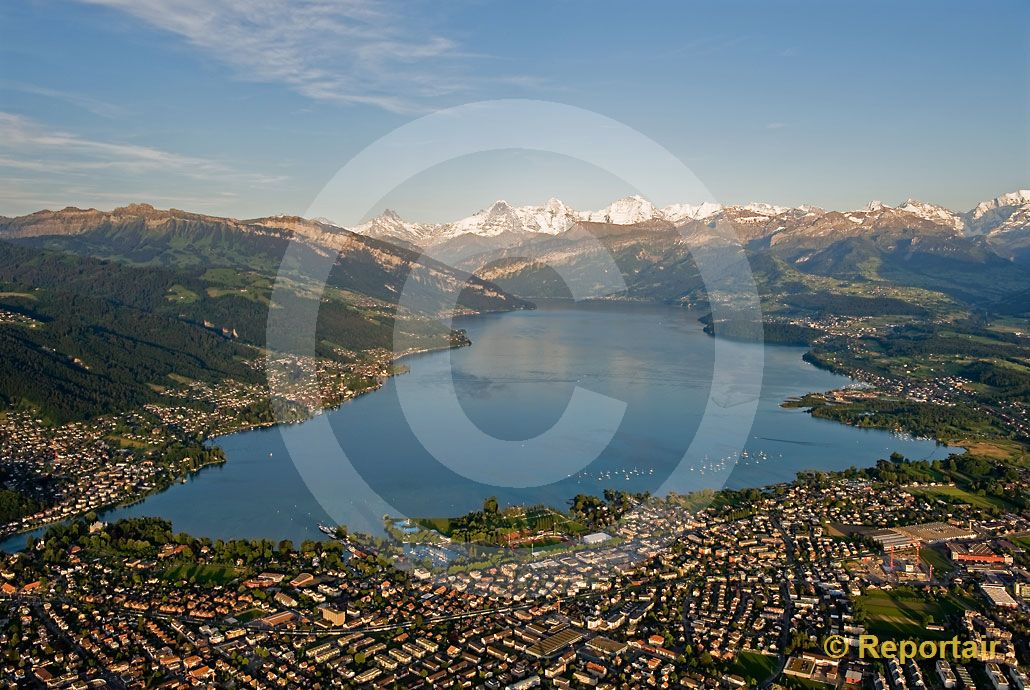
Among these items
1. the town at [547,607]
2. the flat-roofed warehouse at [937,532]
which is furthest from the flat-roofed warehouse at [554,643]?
the flat-roofed warehouse at [937,532]

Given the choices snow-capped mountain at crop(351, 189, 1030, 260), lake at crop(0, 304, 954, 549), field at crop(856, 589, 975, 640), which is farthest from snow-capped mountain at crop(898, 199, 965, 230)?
field at crop(856, 589, 975, 640)

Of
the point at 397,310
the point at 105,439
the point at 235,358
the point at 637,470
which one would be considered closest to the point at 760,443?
the point at 637,470

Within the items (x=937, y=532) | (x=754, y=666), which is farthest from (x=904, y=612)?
(x=937, y=532)

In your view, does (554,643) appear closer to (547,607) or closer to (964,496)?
(547,607)

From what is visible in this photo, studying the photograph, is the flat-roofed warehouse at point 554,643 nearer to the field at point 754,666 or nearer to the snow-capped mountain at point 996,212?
the field at point 754,666

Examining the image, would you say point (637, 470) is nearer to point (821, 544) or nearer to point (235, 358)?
point (821, 544)

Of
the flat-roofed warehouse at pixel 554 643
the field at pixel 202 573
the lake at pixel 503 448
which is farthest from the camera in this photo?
the lake at pixel 503 448
